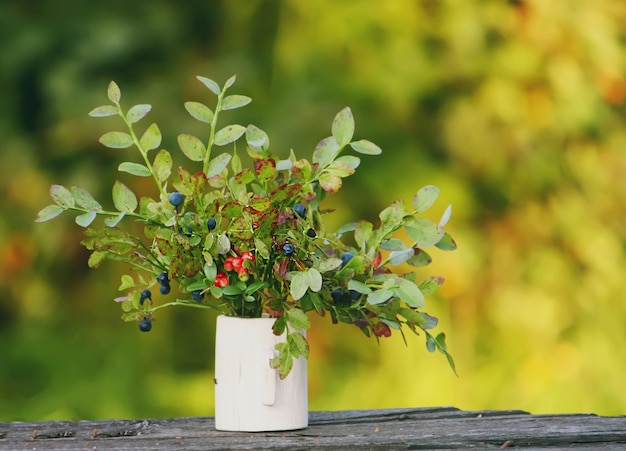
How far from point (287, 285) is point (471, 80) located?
1539mm

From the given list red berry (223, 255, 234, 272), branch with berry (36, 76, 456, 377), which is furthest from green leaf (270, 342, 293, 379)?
red berry (223, 255, 234, 272)

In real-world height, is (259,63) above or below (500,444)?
above

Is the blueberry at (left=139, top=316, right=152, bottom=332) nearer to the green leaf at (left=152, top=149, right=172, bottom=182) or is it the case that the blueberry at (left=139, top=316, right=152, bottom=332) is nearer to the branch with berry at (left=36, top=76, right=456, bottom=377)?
the branch with berry at (left=36, top=76, right=456, bottom=377)

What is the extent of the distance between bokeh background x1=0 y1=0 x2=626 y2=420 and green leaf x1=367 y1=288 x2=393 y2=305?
1328 mm

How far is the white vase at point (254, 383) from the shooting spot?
115 centimetres

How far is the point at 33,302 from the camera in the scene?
247 cm

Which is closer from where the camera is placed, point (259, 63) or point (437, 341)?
point (437, 341)

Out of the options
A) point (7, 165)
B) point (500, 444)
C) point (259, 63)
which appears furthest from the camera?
point (259, 63)

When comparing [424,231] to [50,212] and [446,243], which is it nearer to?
[446,243]

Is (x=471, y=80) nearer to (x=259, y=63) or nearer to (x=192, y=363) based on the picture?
(x=259, y=63)

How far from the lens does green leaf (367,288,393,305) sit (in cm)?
107

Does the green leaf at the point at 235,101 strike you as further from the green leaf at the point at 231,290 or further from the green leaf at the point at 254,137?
the green leaf at the point at 231,290

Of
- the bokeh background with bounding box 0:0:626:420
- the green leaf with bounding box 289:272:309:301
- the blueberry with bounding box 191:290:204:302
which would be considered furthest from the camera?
the bokeh background with bounding box 0:0:626:420

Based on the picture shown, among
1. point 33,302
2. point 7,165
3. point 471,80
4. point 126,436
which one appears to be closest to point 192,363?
point 33,302
